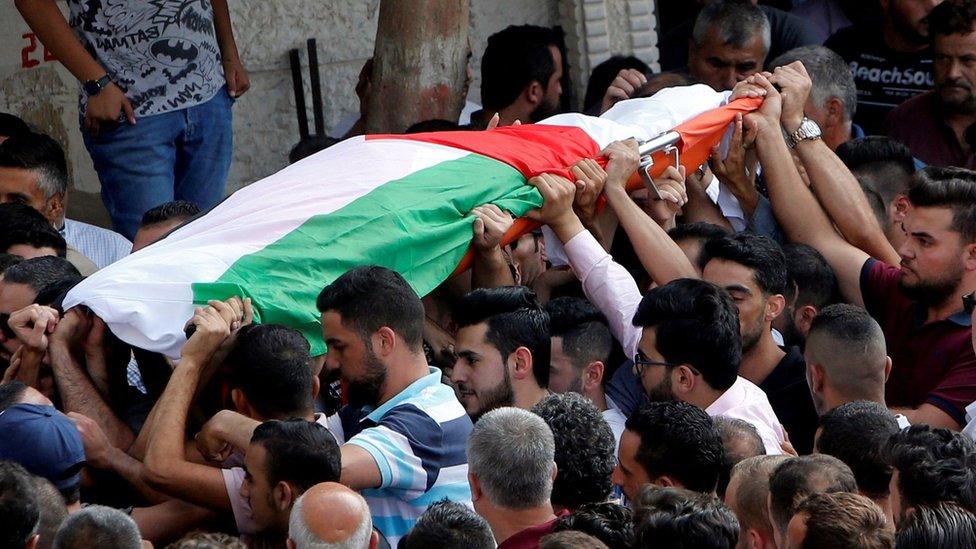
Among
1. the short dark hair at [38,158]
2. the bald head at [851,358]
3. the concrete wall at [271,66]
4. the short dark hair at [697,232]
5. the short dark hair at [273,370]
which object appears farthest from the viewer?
the concrete wall at [271,66]

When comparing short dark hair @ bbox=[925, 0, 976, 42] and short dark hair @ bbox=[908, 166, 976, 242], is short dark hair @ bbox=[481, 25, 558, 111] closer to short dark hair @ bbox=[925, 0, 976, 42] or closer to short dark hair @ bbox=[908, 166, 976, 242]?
short dark hair @ bbox=[925, 0, 976, 42]

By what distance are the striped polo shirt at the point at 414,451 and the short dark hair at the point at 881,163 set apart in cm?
241

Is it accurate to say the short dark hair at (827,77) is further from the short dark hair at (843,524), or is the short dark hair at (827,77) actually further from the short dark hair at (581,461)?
the short dark hair at (843,524)

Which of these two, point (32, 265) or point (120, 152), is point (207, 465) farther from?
point (120, 152)

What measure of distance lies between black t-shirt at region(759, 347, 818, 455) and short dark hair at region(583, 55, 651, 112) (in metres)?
2.42

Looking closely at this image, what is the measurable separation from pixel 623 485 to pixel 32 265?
2.13m

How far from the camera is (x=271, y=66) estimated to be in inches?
317

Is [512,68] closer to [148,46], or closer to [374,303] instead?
[148,46]

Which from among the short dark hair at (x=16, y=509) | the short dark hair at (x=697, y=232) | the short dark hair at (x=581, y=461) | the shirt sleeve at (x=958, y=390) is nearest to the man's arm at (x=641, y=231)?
the short dark hair at (x=697, y=232)

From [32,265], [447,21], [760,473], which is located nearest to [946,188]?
[760,473]

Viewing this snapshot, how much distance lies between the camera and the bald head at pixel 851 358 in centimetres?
473

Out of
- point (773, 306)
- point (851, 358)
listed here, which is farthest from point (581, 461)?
point (773, 306)

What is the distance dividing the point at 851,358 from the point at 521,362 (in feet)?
3.27

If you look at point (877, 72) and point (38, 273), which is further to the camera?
point (877, 72)
